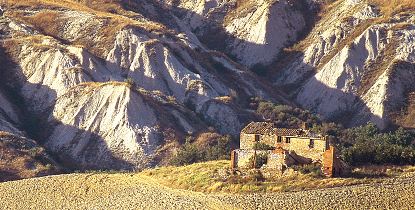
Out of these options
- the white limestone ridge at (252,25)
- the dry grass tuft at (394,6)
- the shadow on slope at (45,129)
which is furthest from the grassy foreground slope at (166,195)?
the dry grass tuft at (394,6)

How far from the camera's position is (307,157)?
255 ft

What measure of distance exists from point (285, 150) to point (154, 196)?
10036 mm

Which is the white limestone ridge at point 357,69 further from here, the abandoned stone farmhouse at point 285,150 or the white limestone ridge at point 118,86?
the abandoned stone farmhouse at point 285,150

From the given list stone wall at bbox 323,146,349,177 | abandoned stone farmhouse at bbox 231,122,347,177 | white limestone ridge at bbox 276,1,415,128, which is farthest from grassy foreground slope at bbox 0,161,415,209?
white limestone ridge at bbox 276,1,415,128

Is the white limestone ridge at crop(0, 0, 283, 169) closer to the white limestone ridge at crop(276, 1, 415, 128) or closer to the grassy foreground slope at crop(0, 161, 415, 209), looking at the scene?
the white limestone ridge at crop(276, 1, 415, 128)

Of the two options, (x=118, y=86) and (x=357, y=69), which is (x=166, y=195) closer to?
(x=118, y=86)

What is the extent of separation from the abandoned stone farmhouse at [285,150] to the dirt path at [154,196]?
13.1ft

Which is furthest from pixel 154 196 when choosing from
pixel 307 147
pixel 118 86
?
pixel 118 86

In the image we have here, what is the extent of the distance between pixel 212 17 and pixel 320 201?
103502 millimetres

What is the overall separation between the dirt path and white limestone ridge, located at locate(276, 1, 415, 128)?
61461 mm

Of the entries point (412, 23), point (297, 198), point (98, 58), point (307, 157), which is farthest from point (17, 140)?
point (412, 23)

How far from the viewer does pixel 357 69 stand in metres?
144

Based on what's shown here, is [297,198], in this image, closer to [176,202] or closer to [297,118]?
[176,202]

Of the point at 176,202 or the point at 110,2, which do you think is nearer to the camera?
the point at 176,202
